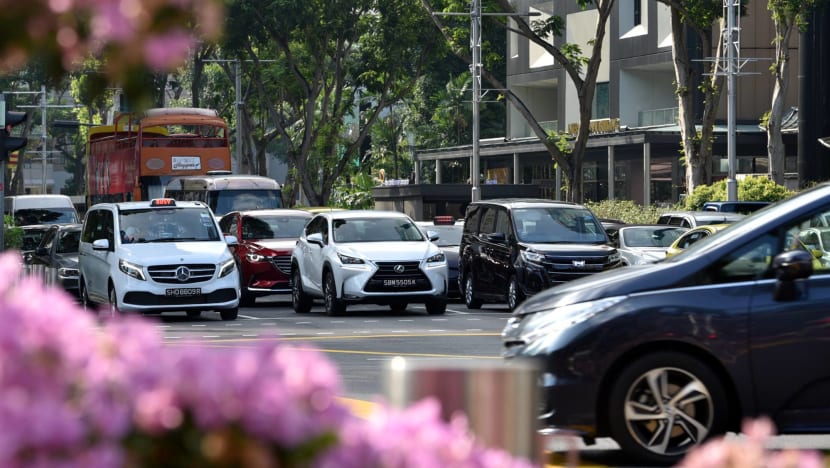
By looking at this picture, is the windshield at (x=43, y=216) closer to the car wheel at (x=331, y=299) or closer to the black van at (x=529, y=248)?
the black van at (x=529, y=248)

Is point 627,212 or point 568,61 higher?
point 568,61

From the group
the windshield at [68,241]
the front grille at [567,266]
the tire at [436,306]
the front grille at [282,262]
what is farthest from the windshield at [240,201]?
the front grille at [567,266]

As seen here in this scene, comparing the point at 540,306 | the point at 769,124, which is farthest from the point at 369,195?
the point at 540,306

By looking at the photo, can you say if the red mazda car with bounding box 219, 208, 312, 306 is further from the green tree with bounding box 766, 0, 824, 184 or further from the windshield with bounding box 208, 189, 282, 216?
the green tree with bounding box 766, 0, 824, 184

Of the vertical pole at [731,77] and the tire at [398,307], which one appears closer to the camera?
the tire at [398,307]

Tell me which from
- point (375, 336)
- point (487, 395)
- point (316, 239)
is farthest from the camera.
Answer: point (316, 239)

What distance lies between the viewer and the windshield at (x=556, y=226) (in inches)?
970

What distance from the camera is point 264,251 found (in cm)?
2788

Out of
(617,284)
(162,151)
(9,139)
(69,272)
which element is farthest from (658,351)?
(162,151)

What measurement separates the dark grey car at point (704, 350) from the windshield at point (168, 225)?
16081 mm

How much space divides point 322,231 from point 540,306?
1685 cm

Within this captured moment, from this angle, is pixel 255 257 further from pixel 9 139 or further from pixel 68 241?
pixel 9 139

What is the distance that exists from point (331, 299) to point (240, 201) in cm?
1071

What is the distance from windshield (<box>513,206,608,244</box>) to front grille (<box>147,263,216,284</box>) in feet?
15.9
